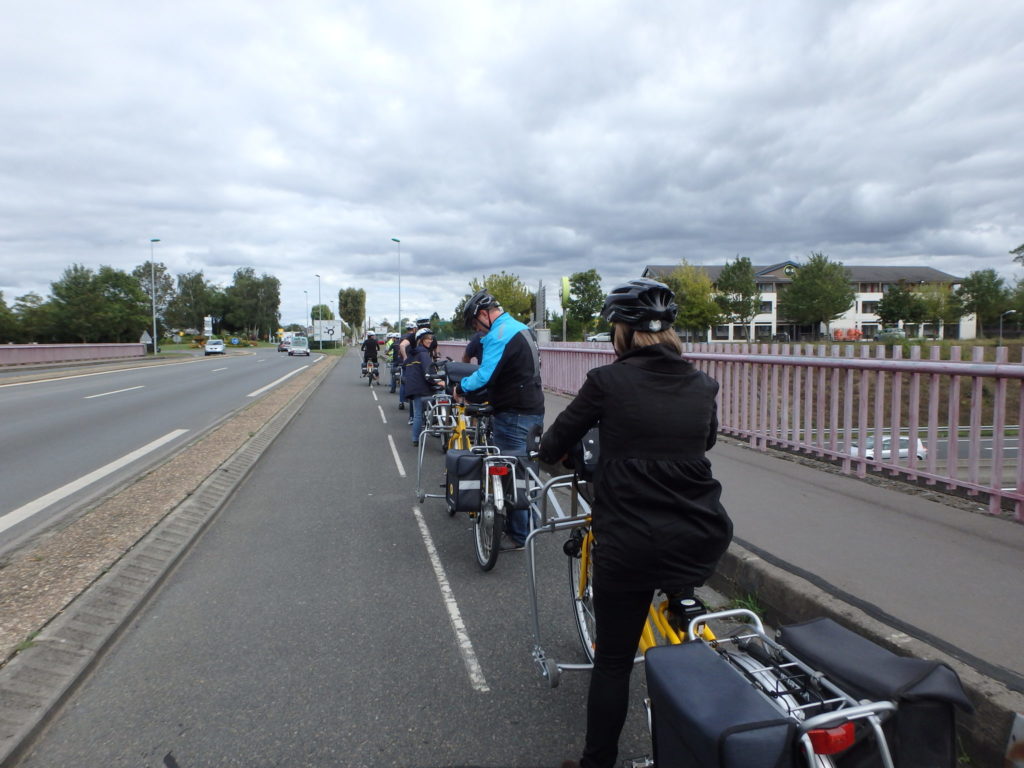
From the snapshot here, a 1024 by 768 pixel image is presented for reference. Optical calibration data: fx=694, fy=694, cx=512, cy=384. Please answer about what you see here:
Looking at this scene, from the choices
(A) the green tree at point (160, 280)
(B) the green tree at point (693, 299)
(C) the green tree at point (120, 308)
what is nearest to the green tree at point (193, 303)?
(A) the green tree at point (160, 280)

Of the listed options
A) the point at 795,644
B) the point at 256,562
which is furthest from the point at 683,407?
the point at 256,562

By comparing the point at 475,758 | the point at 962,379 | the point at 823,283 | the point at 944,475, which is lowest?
the point at 475,758

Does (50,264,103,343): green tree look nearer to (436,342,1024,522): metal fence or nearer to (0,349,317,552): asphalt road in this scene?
(0,349,317,552): asphalt road

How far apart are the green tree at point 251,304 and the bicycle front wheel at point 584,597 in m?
144

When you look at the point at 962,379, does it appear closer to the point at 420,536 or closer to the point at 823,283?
the point at 420,536

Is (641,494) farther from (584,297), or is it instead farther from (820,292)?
(584,297)

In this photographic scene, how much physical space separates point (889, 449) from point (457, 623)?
4627 millimetres

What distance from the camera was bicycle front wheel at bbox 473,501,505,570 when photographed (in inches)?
195

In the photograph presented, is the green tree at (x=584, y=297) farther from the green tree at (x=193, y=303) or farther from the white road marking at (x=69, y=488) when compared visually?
the green tree at (x=193, y=303)

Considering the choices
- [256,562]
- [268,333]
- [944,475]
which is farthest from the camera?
[268,333]

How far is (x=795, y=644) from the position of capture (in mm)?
2051

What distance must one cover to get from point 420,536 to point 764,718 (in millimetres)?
4674

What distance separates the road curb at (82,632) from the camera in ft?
10.1

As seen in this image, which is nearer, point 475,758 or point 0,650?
point 475,758
